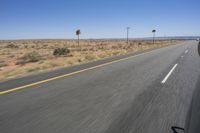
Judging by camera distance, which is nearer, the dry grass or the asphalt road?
the asphalt road

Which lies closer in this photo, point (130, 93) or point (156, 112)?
point (156, 112)

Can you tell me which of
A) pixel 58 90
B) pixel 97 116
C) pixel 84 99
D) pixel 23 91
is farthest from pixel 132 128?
pixel 23 91

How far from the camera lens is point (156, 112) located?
4254 mm

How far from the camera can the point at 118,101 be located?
5.03 m

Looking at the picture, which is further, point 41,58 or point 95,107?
point 41,58

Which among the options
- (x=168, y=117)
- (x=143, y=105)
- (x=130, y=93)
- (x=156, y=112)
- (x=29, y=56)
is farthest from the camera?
(x=29, y=56)

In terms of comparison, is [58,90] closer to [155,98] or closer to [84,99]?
[84,99]

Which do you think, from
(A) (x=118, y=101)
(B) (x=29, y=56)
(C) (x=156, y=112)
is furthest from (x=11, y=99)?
(B) (x=29, y=56)

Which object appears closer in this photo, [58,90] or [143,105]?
[143,105]

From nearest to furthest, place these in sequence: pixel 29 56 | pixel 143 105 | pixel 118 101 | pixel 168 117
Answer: pixel 168 117 → pixel 143 105 → pixel 118 101 → pixel 29 56

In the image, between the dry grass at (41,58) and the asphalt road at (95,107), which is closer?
the asphalt road at (95,107)

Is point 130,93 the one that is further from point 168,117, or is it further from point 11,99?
point 11,99

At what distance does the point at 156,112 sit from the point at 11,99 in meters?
4.06

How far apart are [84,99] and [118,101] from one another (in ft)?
3.27
